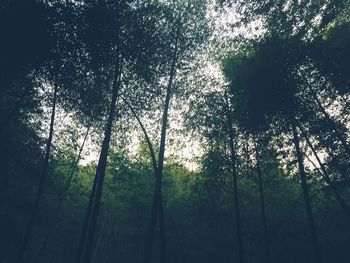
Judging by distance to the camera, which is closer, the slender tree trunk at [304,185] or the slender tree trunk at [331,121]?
the slender tree trunk at [331,121]

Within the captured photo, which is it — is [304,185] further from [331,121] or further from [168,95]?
[168,95]

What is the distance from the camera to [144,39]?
1645 centimetres

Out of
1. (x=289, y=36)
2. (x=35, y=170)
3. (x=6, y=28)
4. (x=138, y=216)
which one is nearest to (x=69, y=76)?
(x=6, y=28)

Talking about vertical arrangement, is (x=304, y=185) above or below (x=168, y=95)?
below

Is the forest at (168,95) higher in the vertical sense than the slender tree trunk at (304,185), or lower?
higher

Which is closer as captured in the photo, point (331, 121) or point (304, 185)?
point (331, 121)

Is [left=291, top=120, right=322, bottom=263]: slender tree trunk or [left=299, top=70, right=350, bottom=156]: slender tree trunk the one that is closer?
[left=299, top=70, right=350, bottom=156]: slender tree trunk

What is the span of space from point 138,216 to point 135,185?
442cm

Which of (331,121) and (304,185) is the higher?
(331,121)

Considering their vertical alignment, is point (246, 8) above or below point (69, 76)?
below

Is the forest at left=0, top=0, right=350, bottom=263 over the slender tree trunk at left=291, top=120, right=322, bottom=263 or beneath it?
over

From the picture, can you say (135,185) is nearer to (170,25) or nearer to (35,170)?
(35,170)

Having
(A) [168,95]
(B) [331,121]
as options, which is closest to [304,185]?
(B) [331,121]

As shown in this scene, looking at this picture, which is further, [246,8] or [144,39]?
[144,39]
